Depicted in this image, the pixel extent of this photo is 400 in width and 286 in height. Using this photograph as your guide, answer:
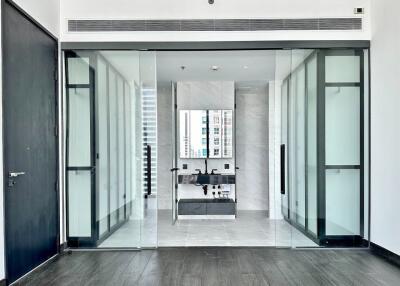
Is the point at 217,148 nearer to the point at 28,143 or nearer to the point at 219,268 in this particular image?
the point at 219,268

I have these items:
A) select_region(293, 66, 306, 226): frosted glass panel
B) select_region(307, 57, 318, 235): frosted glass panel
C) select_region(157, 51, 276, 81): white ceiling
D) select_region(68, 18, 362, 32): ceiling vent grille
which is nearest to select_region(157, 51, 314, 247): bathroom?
select_region(157, 51, 276, 81): white ceiling

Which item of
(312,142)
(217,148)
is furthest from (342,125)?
(217,148)

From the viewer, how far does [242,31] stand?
471cm

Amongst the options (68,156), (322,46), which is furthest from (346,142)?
(68,156)

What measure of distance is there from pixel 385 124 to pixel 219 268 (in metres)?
2.41

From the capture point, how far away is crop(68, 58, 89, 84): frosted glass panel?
4766 millimetres

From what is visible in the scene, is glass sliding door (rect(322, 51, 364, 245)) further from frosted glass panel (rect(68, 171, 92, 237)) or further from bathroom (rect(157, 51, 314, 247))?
frosted glass panel (rect(68, 171, 92, 237))

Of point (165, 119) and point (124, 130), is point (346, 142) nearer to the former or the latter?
point (124, 130)

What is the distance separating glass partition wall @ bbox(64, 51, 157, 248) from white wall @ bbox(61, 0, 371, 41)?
398 mm

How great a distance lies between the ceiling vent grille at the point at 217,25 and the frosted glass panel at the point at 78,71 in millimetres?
371

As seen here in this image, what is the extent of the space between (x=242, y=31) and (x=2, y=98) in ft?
9.20

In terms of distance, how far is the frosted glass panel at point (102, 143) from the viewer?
15.8 ft

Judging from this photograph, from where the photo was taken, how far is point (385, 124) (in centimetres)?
427

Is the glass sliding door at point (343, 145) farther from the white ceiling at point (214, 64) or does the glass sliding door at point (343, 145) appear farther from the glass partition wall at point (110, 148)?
the glass partition wall at point (110, 148)
